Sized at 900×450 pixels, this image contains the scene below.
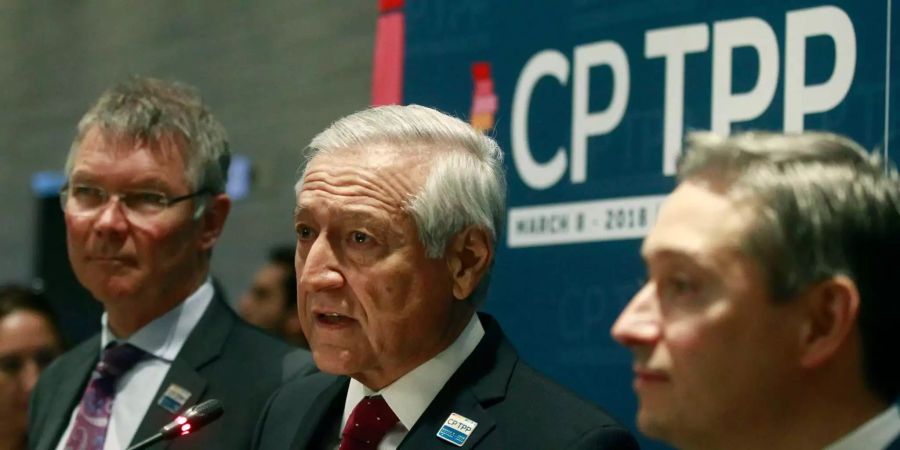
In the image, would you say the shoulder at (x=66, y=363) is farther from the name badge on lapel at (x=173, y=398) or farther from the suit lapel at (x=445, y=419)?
the suit lapel at (x=445, y=419)

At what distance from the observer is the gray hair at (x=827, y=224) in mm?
2268

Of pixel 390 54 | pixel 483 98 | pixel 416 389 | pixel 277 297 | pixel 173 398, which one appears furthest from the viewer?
pixel 277 297

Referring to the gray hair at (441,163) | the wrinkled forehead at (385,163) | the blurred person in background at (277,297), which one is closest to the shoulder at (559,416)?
the gray hair at (441,163)

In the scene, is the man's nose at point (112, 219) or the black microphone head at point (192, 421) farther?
the man's nose at point (112, 219)

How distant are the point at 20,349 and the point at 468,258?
82.4 inches

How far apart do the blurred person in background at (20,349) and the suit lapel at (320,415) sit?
5.13 feet

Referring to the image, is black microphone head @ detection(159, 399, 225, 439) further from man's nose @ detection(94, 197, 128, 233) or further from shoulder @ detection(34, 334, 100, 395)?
shoulder @ detection(34, 334, 100, 395)

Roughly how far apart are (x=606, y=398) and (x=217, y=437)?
3.35ft

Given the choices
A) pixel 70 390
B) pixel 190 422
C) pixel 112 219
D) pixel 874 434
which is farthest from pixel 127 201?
pixel 874 434

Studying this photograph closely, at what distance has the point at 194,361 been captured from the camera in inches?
159

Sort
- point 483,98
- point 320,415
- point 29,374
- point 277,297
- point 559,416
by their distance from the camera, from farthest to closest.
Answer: point 277,297 < point 29,374 < point 483,98 < point 320,415 < point 559,416

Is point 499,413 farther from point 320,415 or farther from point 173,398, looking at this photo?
point 173,398

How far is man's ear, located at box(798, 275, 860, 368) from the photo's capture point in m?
2.27

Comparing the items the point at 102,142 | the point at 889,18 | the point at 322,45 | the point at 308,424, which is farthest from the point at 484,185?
the point at 322,45
